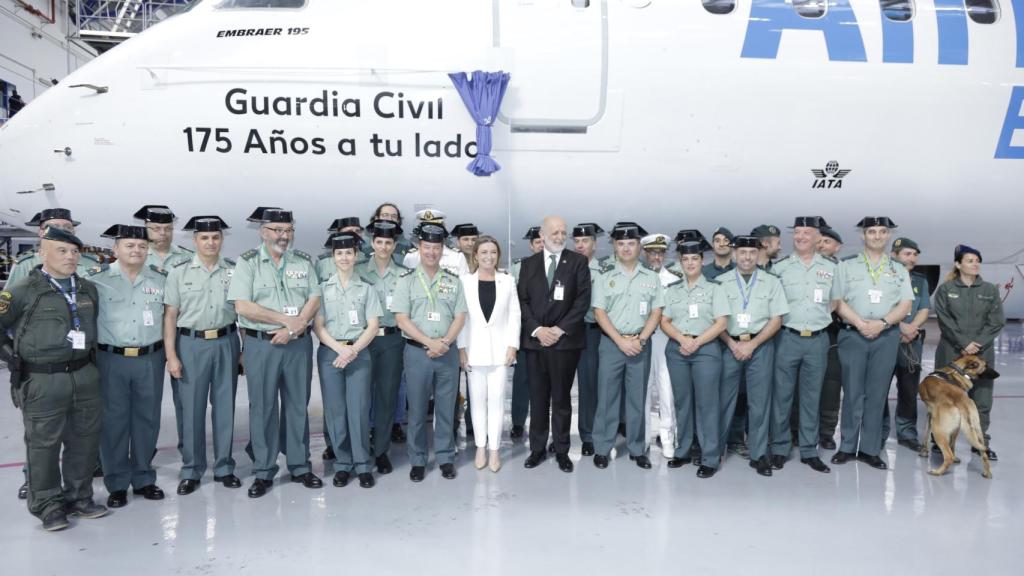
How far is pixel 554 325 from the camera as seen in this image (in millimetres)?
4848

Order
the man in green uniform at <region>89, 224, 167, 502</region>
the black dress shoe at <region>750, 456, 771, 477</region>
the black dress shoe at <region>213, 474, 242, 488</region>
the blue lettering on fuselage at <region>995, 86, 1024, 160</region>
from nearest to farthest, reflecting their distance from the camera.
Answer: the man in green uniform at <region>89, 224, 167, 502</region>, the black dress shoe at <region>213, 474, 242, 488</region>, the black dress shoe at <region>750, 456, 771, 477</region>, the blue lettering on fuselage at <region>995, 86, 1024, 160</region>

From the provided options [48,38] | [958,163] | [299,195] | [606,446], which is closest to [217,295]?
[299,195]

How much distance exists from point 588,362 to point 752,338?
4.04 ft

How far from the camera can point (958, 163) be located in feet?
19.9

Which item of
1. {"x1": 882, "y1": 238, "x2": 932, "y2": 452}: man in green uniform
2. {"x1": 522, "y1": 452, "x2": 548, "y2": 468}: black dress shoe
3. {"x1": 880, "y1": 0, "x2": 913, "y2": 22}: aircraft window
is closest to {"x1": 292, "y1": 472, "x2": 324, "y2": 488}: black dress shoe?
{"x1": 522, "y1": 452, "x2": 548, "y2": 468}: black dress shoe

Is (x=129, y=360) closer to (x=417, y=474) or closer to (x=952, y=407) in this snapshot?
(x=417, y=474)

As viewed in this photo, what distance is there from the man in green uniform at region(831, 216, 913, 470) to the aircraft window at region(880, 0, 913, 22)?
2.12m

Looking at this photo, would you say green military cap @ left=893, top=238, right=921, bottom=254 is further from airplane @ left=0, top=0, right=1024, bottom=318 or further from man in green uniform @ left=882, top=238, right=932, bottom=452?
airplane @ left=0, top=0, right=1024, bottom=318

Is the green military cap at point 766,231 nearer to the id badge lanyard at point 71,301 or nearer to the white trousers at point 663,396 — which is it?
the white trousers at point 663,396

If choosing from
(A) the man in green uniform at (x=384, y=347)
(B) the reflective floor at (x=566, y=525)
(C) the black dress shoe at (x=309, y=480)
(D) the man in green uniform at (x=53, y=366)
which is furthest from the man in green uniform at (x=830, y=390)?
(D) the man in green uniform at (x=53, y=366)

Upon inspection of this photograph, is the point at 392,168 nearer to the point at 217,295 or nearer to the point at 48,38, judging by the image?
the point at 217,295

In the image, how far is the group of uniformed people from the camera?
3.96 meters

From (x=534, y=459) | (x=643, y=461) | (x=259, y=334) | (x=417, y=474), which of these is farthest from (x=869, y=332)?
(x=259, y=334)

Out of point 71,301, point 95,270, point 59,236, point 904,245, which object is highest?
point 59,236
